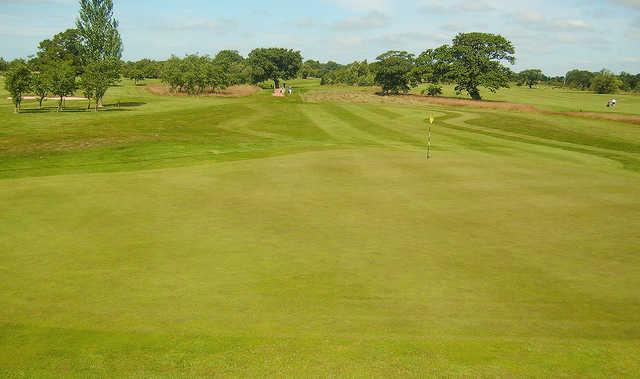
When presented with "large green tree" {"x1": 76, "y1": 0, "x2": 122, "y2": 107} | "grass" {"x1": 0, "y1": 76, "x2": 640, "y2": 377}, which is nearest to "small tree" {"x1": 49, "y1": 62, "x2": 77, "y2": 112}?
"large green tree" {"x1": 76, "y1": 0, "x2": 122, "y2": 107}

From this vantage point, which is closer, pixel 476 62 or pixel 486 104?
pixel 486 104

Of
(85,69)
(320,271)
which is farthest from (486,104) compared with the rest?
(320,271)

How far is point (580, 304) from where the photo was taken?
10.5 meters

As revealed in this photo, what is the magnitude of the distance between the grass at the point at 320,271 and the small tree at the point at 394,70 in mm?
91494

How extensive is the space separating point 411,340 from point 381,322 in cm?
82

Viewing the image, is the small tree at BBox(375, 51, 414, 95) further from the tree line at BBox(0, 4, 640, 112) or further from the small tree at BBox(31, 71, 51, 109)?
the small tree at BBox(31, 71, 51, 109)

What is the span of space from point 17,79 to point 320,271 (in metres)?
58.1

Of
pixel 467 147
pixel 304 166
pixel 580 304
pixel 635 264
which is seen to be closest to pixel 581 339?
pixel 580 304

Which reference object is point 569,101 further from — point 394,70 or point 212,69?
point 212,69

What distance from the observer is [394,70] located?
113562mm

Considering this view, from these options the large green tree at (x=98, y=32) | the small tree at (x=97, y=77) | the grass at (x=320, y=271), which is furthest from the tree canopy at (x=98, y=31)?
the grass at (x=320, y=271)

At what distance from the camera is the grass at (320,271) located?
860cm

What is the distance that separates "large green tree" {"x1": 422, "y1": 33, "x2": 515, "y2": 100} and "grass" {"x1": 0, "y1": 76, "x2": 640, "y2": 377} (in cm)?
7975

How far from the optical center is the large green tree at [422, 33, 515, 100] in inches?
3947
